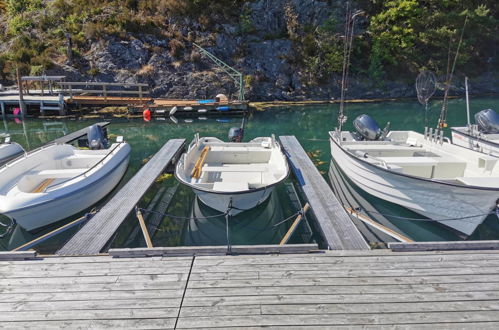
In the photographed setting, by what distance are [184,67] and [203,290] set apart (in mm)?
26717

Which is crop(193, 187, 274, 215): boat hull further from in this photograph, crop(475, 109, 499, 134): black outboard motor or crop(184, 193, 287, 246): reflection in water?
crop(475, 109, 499, 134): black outboard motor

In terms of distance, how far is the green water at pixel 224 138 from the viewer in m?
7.22

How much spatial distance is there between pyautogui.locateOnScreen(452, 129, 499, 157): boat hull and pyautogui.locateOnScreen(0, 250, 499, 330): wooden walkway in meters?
5.36

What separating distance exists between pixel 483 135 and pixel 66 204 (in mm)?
11780

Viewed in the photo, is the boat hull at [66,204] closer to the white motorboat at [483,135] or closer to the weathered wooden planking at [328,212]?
the weathered wooden planking at [328,212]

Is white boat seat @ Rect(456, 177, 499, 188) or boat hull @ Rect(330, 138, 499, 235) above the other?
white boat seat @ Rect(456, 177, 499, 188)

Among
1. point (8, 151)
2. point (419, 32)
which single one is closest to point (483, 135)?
point (8, 151)

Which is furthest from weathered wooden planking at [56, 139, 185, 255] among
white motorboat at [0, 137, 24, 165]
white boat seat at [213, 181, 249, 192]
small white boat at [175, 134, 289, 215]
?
white motorboat at [0, 137, 24, 165]

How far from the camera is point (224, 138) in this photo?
54.5ft

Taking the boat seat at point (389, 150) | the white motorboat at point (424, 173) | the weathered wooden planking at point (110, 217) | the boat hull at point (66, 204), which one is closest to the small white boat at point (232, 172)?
the weathered wooden planking at point (110, 217)

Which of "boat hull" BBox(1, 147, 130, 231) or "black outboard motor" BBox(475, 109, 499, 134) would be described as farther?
"black outboard motor" BBox(475, 109, 499, 134)

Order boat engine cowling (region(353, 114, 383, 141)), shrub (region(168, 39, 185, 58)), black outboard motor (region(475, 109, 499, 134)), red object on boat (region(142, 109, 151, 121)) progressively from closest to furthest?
1. black outboard motor (region(475, 109, 499, 134))
2. boat engine cowling (region(353, 114, 383, 141))
3. red object on boat (region(142, 109, 151, 121))
4. shrub (region(168, 39, 185, 58))

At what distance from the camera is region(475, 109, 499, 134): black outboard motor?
31.7 ft

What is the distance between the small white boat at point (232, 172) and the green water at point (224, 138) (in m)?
0.69
